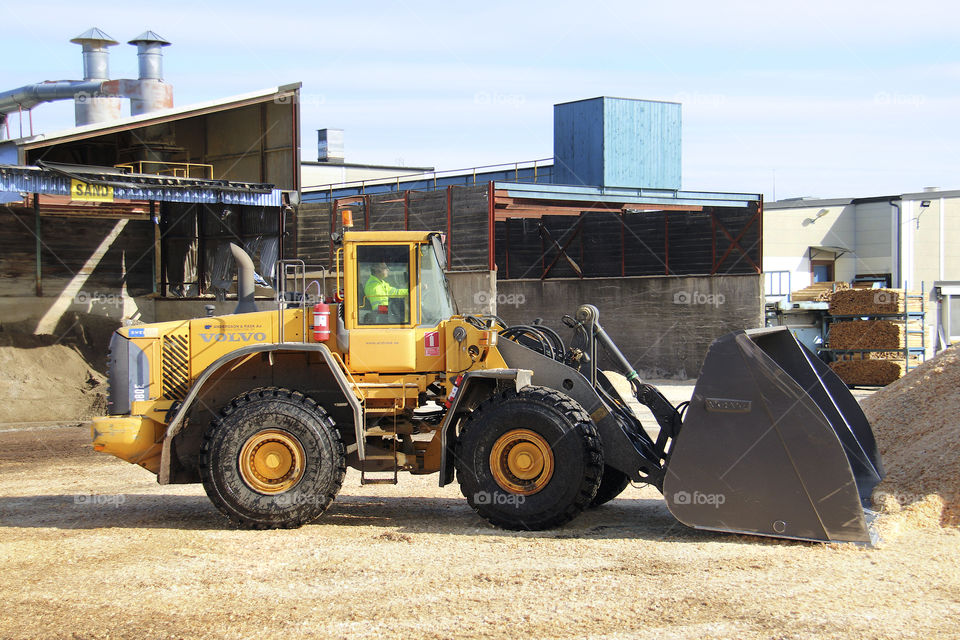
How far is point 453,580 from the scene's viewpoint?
6359 mm

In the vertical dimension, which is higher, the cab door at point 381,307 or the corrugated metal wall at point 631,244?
the corrugated metal wall at point 631,244

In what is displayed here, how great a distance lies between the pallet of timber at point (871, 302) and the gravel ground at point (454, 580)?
48.0 feet

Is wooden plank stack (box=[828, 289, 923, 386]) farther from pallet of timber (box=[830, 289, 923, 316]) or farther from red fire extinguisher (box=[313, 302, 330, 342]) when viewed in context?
red fire extinguisher (box=[313, 302, 330, 342])

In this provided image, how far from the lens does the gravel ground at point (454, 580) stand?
5461 millimetres

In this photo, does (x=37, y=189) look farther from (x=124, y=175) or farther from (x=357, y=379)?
(x=357, y=379)

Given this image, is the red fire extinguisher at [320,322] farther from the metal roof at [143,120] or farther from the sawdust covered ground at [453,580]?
the metal roof at [143,120]

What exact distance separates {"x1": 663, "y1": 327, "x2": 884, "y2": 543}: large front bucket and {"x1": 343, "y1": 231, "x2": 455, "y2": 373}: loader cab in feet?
8.20

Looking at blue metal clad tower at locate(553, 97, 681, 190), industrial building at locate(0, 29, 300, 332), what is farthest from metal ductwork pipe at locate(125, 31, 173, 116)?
blue metal clad tower at locate(553, 97, 681, 190)

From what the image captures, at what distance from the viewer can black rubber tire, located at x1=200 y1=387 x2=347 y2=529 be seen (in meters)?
7.86

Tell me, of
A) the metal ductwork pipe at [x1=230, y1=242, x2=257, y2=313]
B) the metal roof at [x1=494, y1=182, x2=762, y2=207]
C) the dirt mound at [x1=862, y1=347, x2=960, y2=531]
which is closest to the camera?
the dirt mound at [x1=862, y1=347, x2=960, y2=531]

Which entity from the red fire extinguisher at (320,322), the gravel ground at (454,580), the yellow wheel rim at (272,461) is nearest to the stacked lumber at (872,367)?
the gravel ground at (454,580)

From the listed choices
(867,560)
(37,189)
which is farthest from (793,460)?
(37,189)

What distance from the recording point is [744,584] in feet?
20.0

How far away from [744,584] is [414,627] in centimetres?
223
